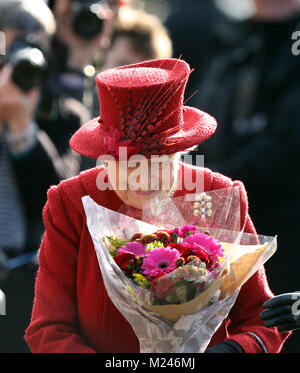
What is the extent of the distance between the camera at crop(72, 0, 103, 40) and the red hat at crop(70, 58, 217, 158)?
187 cm

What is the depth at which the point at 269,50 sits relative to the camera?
440 cm

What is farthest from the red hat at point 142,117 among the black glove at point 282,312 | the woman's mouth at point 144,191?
the black glove at point 282,312

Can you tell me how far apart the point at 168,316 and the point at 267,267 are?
6.53ft

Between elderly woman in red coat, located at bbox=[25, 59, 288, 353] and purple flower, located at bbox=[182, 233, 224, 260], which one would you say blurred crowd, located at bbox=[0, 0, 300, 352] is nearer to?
elderly woman in red coat, located at bbox=[25, 59, 288, 353]

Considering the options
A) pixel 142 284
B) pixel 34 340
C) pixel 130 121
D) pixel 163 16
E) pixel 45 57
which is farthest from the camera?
pixel 163 16

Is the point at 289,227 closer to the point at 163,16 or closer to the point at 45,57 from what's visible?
the point at 45,57

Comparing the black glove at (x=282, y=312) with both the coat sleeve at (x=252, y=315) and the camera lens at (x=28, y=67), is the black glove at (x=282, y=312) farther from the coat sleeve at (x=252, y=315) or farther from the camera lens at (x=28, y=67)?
the camera lens at (x=28, y=67)

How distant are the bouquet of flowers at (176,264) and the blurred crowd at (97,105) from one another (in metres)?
1.39

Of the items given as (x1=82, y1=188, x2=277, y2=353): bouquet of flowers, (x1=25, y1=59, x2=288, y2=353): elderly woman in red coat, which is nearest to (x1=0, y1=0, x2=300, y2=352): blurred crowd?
(x1=25, y1=59, x2=288, y2=353): elderly woman in red coat

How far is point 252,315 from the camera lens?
2.59m

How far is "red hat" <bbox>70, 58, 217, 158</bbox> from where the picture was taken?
2.35m

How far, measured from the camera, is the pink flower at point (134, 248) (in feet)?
7.44

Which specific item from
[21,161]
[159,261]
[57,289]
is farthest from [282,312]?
[21,161]
